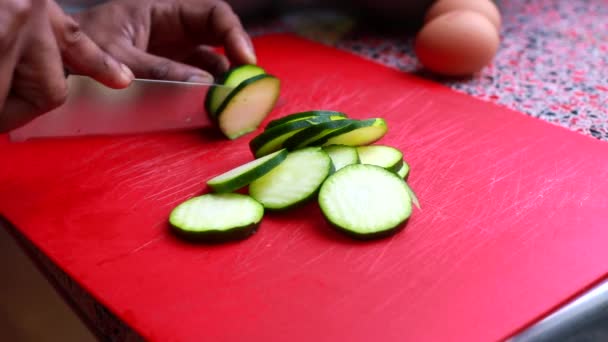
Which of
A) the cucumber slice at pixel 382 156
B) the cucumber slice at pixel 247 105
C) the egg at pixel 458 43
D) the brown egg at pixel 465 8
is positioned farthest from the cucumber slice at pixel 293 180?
the brown egg at pixel 465 8

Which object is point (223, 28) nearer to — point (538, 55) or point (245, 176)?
point (245, 176)

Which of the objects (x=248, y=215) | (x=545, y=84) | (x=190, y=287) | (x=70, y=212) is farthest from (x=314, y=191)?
(x=545, y=84)

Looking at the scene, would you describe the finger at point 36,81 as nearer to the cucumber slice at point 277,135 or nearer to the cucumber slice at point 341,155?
the cucumber slice at point 277,135

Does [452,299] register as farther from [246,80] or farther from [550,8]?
[550,8]

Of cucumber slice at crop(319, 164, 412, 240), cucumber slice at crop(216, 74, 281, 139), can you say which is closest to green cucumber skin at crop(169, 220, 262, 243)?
cucumber slice at crop(319, 164, 412, 240)

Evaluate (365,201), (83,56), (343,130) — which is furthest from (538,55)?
(83,56)

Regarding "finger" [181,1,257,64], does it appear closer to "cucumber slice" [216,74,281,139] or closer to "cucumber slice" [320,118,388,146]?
"cucumber slice" [216,74,281,139]
